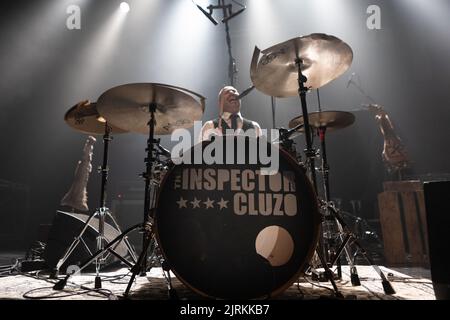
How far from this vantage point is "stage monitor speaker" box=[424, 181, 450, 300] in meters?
1.73

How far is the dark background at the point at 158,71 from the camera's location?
671 cm

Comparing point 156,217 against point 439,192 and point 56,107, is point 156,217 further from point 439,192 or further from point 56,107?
point 56,107

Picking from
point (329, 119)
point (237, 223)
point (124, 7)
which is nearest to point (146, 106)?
point (237, 223)

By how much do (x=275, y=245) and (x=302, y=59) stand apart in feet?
4.94

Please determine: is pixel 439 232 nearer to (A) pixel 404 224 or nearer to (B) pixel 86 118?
(A) pixel 404 224

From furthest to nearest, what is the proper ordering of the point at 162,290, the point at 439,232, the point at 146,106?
1. the point at 146,106
2. the point at 162,290
3. the point at 439,232

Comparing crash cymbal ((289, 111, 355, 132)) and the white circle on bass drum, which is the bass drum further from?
crash cymbal ((289, 111, 355, 132))

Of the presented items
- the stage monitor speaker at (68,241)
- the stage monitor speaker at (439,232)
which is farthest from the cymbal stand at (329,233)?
the stage monitor speaker at (68,241)

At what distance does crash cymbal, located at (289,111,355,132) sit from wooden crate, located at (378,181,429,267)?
1.85 meters

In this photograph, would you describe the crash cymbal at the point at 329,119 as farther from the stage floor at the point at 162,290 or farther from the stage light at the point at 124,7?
the stage light at the point at 124,7

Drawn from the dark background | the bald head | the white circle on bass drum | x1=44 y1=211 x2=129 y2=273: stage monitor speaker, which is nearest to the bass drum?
the white circle on bass drum

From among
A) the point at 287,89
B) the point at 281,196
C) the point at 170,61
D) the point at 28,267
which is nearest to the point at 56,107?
the point at 170,61

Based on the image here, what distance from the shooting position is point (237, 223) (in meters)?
1.98
